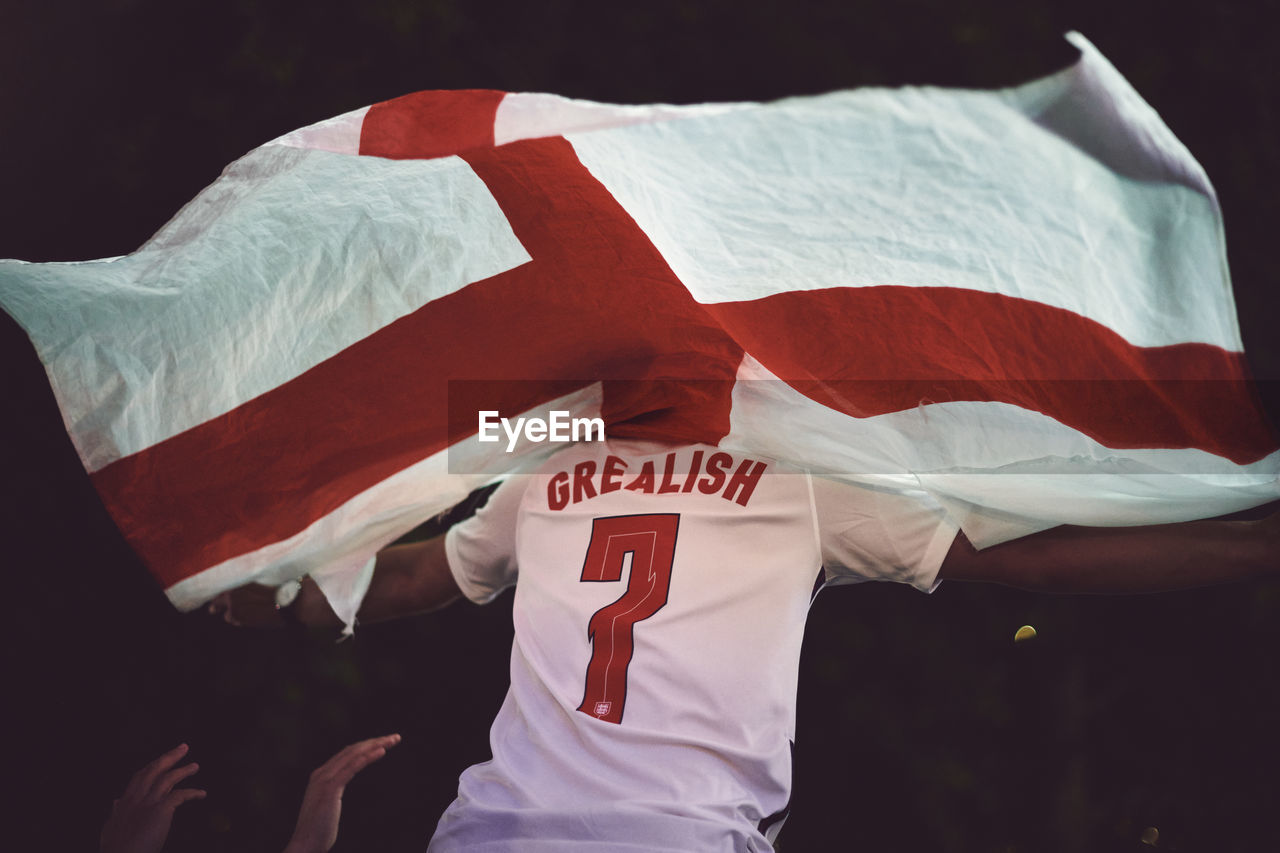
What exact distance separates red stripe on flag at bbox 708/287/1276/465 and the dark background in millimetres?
691

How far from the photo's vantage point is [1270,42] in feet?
4.81

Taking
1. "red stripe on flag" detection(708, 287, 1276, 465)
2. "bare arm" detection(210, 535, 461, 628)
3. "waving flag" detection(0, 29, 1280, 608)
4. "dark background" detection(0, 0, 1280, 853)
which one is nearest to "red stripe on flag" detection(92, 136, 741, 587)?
"waving flag" detection(0, 29, 1280, 608)

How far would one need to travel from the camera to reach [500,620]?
1.90 metres

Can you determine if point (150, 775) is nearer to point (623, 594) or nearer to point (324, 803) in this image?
point (324, 803)

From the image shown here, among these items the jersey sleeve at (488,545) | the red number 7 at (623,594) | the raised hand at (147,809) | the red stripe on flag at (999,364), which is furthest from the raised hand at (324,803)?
the red stripe on flag at (999,364)

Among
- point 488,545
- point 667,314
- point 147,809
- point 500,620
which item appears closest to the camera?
point 667,314

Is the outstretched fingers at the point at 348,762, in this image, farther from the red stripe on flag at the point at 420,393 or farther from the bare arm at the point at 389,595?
the red stripe on flag at the point at 420,393

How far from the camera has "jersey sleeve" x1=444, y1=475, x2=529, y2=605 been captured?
1.23 metres

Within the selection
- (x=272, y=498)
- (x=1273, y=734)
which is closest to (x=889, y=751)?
(x=1273, y=734)

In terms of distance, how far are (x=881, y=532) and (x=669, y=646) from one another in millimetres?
249

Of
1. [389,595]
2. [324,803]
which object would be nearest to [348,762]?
[324,803]

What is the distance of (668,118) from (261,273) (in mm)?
447

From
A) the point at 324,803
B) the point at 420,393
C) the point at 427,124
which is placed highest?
the point at 427,124

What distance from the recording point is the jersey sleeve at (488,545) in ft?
4.02
